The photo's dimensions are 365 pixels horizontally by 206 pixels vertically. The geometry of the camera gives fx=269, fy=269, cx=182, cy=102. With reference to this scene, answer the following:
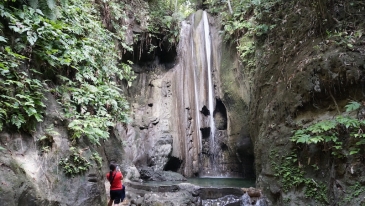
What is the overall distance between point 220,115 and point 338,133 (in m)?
9.78

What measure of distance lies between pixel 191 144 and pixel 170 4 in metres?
7.91

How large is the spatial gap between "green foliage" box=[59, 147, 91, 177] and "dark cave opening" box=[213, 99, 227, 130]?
987 centimetres

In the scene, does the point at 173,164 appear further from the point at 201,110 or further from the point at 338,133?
the point at 338,133

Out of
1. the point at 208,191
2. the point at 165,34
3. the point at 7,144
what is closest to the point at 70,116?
the point at 7,144

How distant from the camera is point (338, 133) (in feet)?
15.5

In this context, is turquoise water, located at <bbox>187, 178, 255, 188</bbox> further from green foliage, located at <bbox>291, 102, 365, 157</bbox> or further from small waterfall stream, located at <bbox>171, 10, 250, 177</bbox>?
green foliage, located at <bbox>291, 102, 365, 157</bbox>

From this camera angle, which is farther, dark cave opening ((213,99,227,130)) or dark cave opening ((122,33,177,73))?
dark cave opening ((213,99,227,130))

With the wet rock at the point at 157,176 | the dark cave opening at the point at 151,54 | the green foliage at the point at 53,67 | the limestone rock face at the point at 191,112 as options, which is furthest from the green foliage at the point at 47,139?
the dark cave opening at the point at 151,54

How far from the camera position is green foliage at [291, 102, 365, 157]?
4305mm

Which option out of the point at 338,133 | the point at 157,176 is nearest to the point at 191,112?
the point at 157,176

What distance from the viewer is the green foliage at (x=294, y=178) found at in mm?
4887

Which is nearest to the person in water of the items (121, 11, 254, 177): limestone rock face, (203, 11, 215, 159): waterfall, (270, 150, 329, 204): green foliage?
(270, 150, 329, 204): green foliage

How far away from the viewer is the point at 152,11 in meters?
14.2

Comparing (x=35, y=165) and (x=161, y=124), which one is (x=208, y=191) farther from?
(x=161, y=124)
